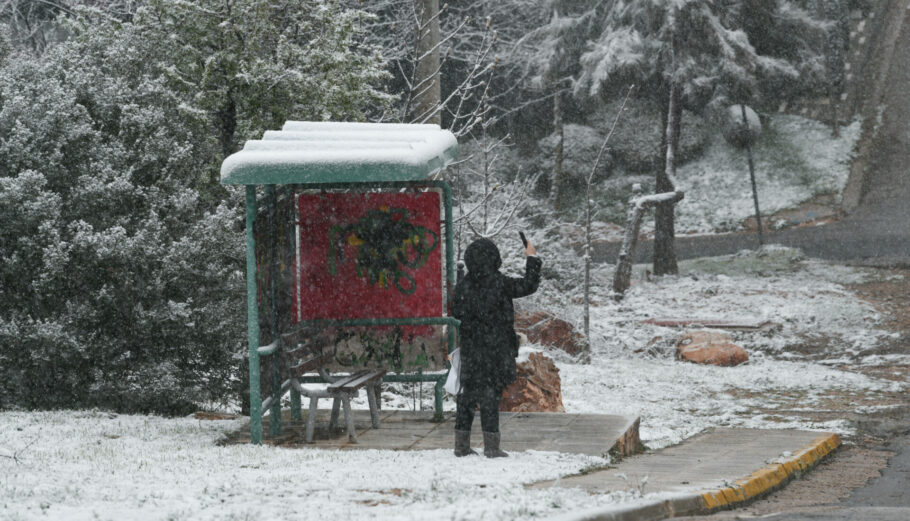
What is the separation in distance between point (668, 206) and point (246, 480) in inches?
778

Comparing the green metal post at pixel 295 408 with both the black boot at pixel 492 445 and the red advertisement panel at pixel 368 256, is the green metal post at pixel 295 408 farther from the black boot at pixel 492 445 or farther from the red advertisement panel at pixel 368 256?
the black boot at pixel 492 445

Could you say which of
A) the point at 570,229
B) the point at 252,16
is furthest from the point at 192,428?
the point at 570,229

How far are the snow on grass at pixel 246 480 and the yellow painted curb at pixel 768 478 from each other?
0.83 meters

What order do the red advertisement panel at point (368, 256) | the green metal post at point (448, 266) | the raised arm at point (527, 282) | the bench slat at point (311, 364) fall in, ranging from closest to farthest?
the raised arm at point (527, 282) < the bench slat at point (311, 364) < the green metal post at point (448, 266) < the red advertisement panel at point (368, 256)

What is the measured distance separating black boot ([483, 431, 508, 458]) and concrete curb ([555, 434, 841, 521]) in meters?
1.68

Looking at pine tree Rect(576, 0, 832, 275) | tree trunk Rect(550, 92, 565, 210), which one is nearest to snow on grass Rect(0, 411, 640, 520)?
pine tree Rect(576, 0, 832, 275)

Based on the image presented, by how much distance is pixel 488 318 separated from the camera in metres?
7.56

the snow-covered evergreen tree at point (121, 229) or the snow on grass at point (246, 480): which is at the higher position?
the snow-covered evergreen tree at point (121, 229)

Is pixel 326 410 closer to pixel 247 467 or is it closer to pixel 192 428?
pixel 192 428

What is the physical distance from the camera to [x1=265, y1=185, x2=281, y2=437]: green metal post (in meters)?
8.34

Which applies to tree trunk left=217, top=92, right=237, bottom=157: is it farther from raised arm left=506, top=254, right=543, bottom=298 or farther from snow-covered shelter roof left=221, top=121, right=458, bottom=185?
raised arm left=506, top=254, right=543, bottom=298

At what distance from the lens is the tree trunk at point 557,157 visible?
33000 mm

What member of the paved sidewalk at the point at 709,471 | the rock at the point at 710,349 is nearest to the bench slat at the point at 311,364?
the paved sidewalk at the point at 709,471

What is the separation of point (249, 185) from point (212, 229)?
2.42 meters
